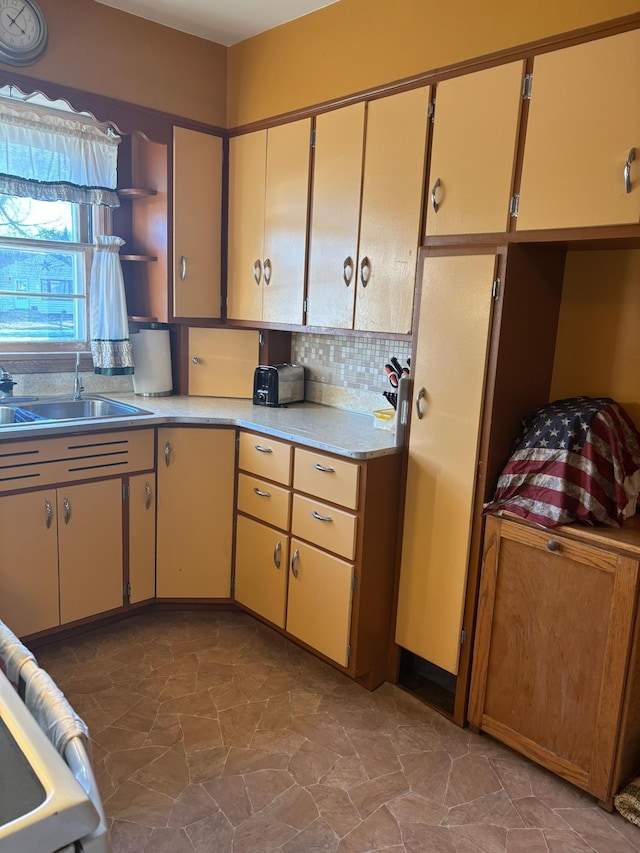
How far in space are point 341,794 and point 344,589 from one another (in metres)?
0.70

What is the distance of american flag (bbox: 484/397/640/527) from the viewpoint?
1965 mm

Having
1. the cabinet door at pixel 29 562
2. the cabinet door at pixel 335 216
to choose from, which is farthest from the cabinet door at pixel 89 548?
the cabinet door at pixel 335 216

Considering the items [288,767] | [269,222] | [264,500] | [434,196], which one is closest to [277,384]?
[264,500]

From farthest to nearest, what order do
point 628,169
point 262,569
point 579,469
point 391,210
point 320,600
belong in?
1. point 262,569
2. point 320,600
3. point 391,210
4. point 579,469
5. point 628,169

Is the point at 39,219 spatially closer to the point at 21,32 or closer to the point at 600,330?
the point at 21,32

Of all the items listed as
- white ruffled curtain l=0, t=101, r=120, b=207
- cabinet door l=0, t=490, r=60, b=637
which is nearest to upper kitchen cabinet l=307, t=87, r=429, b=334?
white ruffled curtain l=0, t=101, r=120, b=207

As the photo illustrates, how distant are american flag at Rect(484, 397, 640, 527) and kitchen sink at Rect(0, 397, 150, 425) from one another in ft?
5.50

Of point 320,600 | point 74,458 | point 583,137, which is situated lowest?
point 320,600

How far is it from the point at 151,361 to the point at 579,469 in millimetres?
2167

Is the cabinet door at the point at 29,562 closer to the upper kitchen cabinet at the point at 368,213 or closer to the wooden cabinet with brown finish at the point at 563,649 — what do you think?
the upper kitchen cabinet at the point at 368,213

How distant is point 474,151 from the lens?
2.16 meters

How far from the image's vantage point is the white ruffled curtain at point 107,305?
314 cm

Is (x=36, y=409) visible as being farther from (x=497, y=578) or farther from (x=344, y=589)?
(x=497, y=578)

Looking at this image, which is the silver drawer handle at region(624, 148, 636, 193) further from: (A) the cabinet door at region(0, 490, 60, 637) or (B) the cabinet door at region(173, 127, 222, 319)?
(A) the cabinet door at region(0, 490, 60, 637)
